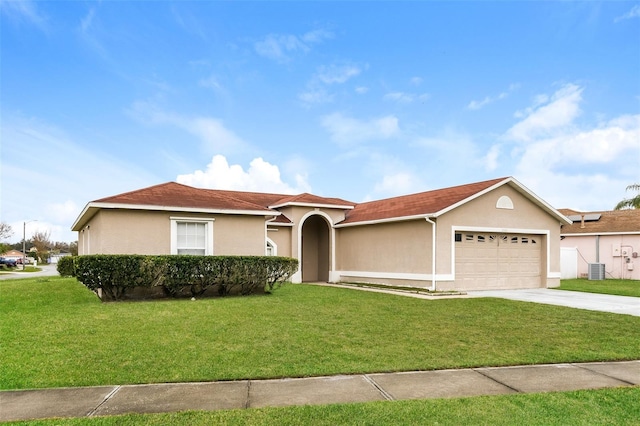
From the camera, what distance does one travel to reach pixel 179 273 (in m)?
12.5

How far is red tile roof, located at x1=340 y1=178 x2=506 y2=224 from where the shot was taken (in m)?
16.4

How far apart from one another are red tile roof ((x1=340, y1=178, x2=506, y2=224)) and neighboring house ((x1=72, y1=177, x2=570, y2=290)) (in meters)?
0.08

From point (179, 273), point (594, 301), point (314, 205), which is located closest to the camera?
point (179, 273)

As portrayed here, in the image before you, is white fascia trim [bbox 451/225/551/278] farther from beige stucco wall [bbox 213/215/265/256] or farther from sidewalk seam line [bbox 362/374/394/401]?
sidewalk seam line [bbox 362/374/394/401]

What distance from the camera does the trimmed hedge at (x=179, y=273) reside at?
11539mm

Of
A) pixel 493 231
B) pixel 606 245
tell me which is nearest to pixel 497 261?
pixel 493 231

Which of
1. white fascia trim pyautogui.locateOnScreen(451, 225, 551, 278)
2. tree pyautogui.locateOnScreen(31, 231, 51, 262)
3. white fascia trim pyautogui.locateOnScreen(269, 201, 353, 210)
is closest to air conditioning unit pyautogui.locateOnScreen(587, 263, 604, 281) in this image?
white fascia trim pyautogui.locateOnScreen(451, 225, 551, 278)

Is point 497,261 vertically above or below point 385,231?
below

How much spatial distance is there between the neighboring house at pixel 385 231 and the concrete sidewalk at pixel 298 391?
9808 millimetres

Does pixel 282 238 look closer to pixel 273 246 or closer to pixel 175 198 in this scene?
pixel 273 246

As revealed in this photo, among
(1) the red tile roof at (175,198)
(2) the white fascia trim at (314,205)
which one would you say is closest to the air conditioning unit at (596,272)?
(2) the white fascia trim at (314,205)

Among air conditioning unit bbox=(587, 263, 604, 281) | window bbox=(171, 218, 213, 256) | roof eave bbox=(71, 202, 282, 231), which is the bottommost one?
air conditioning unit bbox=(587, 263, 604, 281)

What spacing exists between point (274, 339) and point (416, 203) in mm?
12283

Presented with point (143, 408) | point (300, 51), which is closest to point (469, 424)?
point (143, 408)
